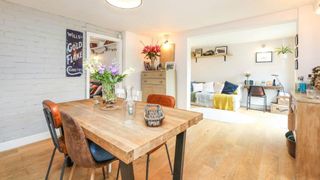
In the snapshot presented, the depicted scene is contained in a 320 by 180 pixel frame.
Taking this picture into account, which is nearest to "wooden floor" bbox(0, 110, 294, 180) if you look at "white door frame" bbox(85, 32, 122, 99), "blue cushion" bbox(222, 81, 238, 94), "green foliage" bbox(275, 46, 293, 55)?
"white door frame" bbox(85, 32, 122, 99)

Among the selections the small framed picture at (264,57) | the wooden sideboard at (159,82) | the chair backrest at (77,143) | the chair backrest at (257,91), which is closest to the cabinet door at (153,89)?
the wooden sideboard at (159,82)

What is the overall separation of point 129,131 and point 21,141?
2608mm

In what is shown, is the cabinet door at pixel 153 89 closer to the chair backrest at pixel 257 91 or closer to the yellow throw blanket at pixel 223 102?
the yellow throw blanket at pixel 223 102

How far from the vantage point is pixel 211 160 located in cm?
211

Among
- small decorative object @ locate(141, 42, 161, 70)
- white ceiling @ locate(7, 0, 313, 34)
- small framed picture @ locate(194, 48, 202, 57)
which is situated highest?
small framed picture @ locate(194, 48, 202, 57)

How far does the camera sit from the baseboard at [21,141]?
2.42m

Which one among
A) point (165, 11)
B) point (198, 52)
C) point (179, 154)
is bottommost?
point (179, 154)

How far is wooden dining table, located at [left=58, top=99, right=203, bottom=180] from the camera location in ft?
2.77

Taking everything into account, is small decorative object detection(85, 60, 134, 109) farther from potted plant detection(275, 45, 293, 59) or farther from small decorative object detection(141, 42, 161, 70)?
potted plant detection(275, 45, 293, 59)

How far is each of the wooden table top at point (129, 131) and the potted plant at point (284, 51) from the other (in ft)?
15.8

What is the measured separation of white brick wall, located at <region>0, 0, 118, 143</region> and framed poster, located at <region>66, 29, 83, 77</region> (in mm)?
86

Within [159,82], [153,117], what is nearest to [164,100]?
[153,117]

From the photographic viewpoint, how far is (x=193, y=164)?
2.02 meters

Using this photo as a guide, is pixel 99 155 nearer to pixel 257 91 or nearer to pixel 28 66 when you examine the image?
pixel 28 66
